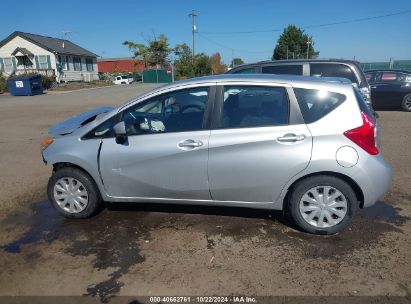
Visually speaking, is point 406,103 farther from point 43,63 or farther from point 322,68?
point 43,63

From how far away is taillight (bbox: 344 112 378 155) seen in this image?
3473 mm

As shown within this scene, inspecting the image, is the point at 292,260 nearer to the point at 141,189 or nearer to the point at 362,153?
the point at 362,153

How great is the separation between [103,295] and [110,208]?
1.87 meters

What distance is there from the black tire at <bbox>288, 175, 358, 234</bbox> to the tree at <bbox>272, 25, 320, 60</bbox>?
75.8 metres

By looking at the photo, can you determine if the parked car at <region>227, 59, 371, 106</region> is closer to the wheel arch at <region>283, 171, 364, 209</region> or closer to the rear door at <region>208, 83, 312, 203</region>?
the wheel arch at <region>283, 171, 364, 209</region>

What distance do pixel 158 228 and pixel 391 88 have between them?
11.7 meters

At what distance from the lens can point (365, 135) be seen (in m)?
3.48

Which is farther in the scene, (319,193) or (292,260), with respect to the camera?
(319,193)

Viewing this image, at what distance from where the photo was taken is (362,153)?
11.4ft

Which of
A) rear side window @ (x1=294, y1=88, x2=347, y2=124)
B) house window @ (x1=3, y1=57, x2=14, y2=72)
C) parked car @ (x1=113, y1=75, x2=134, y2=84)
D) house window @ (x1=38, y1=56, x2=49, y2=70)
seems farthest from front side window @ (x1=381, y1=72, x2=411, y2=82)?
parked car @ (x1=113, y1=75, x2=134, y2=84)

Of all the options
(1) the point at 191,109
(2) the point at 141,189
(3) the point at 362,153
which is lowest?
(2) the point at 141,189

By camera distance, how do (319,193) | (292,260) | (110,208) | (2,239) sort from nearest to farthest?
1. (292,260)
2. (319,193)
3. (2,239)
4. (110,208)

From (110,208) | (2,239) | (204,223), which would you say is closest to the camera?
(2,239)

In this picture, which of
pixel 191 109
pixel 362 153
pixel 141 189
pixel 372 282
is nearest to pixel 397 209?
pixel 362 153
